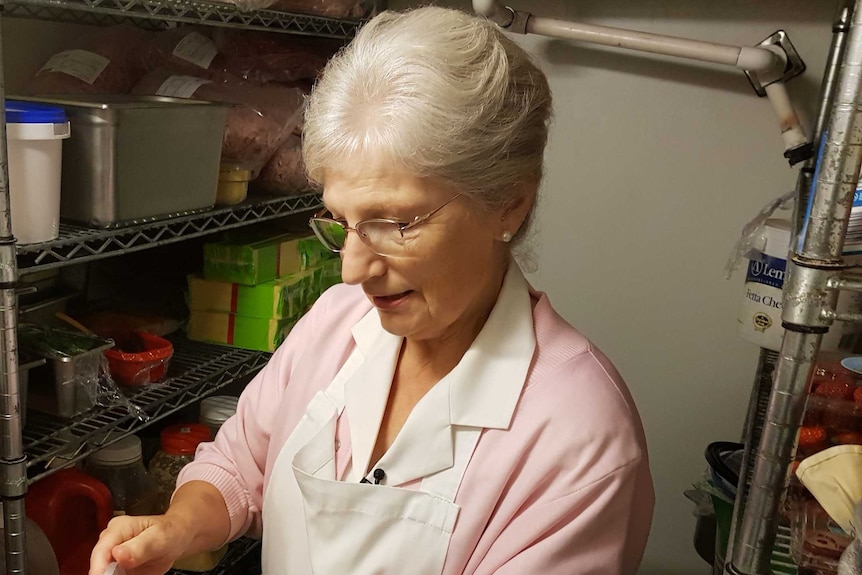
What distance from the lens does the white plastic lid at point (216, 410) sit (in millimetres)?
1632

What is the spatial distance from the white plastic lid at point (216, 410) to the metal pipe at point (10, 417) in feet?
1.74

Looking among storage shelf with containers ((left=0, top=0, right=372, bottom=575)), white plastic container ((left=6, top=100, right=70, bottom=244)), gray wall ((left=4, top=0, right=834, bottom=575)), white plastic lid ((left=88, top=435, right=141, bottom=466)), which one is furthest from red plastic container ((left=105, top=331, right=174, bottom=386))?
gray wall ((left=4, top=0, right=834, bottom=575))

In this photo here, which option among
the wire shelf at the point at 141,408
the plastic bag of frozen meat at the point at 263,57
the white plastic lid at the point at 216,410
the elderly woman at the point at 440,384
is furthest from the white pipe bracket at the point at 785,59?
the white plastic lid at the point at 216,410

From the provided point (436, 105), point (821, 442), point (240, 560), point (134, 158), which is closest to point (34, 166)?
point (134, 158)

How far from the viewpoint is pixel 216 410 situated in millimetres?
1638

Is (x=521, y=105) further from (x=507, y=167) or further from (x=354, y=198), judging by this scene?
(x=354, y=198)

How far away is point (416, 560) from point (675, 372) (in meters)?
1.08

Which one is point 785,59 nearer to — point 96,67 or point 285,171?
point 285,171

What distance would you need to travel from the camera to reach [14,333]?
107 centimetres

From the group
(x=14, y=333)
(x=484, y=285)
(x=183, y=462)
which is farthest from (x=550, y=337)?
(x=183, y=462)

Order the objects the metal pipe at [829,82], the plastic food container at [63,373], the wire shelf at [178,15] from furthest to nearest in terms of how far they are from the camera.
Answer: the metal pipe at [829,82], the plastic food container at [63,373], the wire shelf at [178,15]

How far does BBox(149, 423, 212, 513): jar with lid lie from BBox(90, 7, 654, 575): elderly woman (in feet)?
1.40

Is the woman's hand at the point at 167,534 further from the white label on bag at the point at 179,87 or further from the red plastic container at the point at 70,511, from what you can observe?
the white label on bag at the point at 179,87

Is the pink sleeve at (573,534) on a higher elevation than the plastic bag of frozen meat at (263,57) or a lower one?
lower
